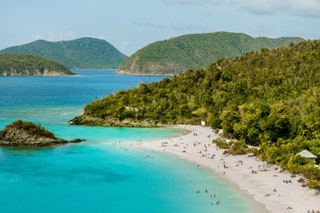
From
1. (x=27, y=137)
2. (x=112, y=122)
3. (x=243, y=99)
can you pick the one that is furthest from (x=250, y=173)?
(x=112, y=122)

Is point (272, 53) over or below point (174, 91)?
over

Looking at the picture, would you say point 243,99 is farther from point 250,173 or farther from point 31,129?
point 250,173

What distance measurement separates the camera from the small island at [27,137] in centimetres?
4959

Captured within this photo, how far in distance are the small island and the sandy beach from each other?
1080 centimetres

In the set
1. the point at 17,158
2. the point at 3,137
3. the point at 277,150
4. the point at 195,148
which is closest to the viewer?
the point at 277,150

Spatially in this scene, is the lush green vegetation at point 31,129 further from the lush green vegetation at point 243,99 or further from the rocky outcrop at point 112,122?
the lush green vegetation at point 243,99

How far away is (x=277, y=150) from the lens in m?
38.3

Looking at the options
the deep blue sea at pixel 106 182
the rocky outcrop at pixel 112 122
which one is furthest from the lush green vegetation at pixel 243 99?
the deep blue sea at pixel 106 182

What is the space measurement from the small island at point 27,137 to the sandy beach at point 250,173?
10.8 m

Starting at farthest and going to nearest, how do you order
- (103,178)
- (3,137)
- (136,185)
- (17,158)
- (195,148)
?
(3,137)
(195,148)
(17,158)
(103,178)
(136,185)

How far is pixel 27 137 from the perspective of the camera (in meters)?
51.0

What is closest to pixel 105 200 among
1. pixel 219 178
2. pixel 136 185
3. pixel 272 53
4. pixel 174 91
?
pixel 136 185

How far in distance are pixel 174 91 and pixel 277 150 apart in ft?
127

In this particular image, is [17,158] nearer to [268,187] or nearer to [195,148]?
[195,148]
